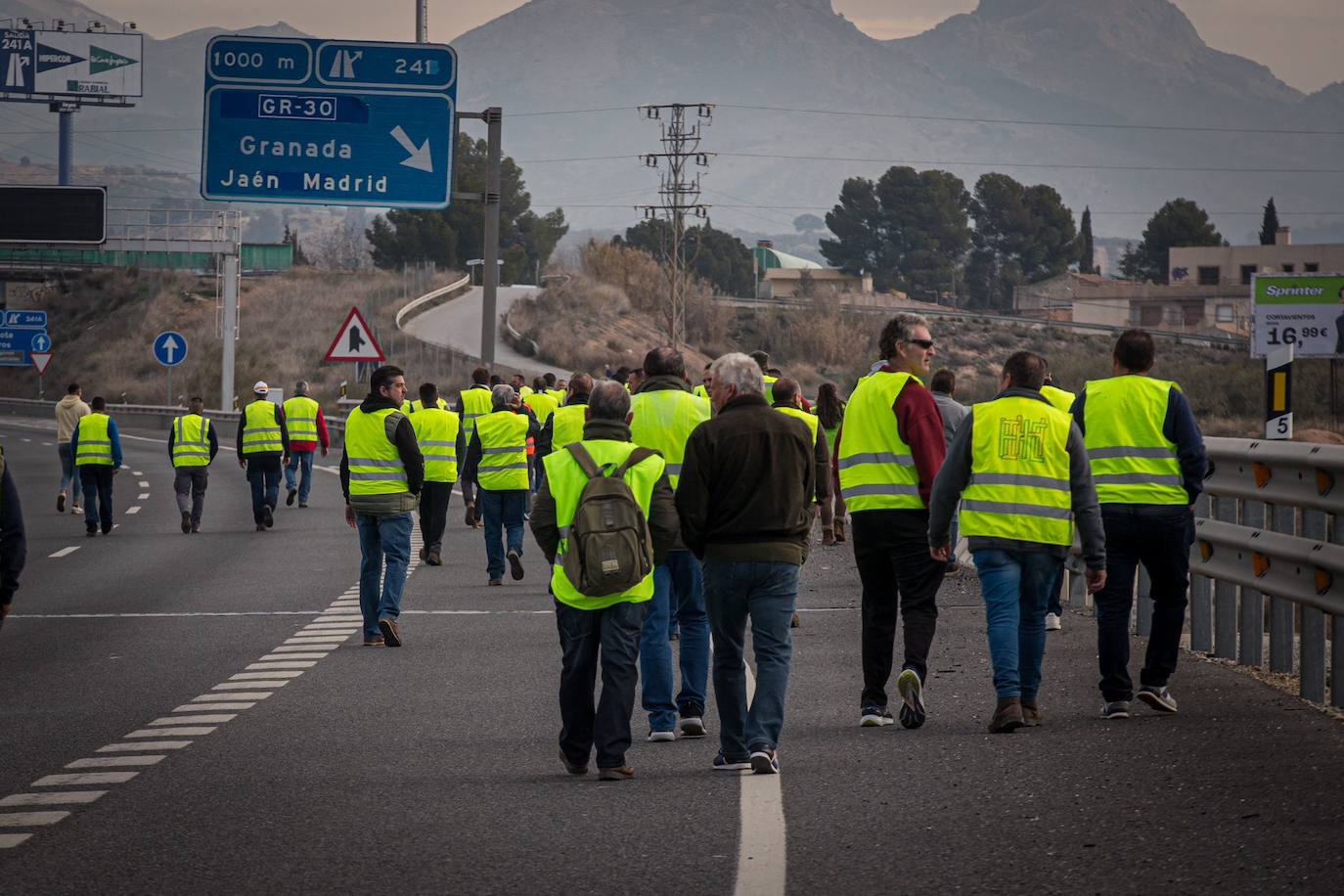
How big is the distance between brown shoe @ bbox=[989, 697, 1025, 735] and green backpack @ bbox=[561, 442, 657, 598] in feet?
6.43

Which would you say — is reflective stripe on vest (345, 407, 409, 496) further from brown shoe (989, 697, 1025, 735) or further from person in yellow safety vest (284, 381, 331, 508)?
person in yellow safety vest (284, 381, 331, 508)

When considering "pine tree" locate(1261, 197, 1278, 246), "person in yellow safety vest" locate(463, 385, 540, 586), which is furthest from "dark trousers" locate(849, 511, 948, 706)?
"pine tree" locate(1261, 197, 1278, 246)

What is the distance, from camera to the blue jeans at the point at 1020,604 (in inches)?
356

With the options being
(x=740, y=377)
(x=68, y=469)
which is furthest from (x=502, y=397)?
(x=68, y=469)

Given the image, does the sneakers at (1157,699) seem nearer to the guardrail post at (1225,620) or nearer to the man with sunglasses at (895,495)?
the man with sunglasses at (895,495)

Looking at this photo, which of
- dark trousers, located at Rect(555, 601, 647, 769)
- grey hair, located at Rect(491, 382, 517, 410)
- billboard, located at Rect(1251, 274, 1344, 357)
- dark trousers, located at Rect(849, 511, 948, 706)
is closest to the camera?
dark trousers, located at Rect(555, 601, 647, 769)

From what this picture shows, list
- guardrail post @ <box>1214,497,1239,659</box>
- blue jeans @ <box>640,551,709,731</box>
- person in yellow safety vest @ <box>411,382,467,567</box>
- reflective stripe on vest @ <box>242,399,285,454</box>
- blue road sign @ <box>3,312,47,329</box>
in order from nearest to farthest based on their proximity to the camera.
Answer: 1. blue jeans @ <box>640,551,709,731</box>
2. guardrail post @ <box>1214,497,1239,659</box>
3. person in yellow safety vest @ <box>411,382,467,567</box>
4. reflective stripe on vest @ <box>242,399,285,454</box>
5. blue road sign @ <box>3,312,47,329</box>

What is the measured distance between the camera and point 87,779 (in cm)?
802

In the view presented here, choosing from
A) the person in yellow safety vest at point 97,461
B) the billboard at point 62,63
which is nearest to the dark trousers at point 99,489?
the person in yellow safety vest at point 97,461

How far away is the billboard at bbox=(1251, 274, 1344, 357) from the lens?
33062mm

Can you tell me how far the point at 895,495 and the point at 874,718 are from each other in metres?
1.17

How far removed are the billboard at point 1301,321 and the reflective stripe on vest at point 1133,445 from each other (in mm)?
23779

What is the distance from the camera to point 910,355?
9.68m

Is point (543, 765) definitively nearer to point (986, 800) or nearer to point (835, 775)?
point (835, 775)
